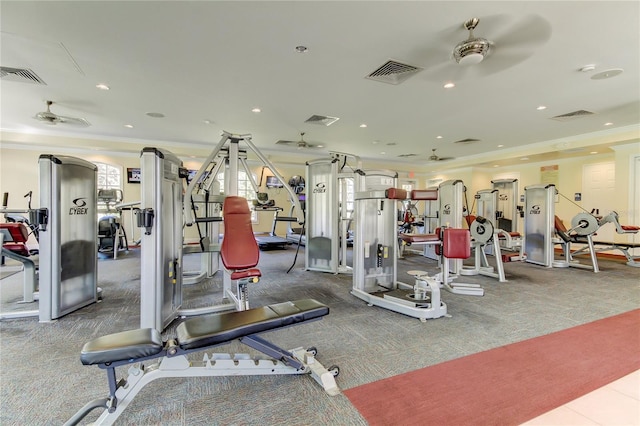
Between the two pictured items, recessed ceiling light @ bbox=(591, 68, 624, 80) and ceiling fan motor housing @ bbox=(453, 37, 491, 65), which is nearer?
ceiling fan motor housing @ bbox=(453, 37, 491, 65)

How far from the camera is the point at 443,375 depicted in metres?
2.14

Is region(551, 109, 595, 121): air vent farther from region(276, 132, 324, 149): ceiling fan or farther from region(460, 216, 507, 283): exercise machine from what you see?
region(276, 132, 324, 149): ceiling fan

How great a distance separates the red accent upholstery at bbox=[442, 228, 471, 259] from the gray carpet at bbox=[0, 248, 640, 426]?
1.98 feet

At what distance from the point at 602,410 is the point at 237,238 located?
9.74 feet

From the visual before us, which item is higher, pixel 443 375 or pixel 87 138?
pixel 87 138

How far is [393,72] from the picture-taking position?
13.1ft

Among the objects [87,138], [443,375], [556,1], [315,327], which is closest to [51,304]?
[315,327]

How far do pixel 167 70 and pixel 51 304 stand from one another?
121 inches

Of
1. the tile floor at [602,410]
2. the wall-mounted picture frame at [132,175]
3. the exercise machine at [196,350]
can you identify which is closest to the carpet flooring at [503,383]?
the tile floor at [602,410]

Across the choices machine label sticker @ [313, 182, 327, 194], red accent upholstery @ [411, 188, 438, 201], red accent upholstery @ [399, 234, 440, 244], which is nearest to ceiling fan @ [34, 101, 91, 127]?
machine label sticker @ [313, 182, 327, 194]

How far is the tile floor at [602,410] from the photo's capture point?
169 cm

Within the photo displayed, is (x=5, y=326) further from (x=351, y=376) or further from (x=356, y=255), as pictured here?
(x=356, y=255)

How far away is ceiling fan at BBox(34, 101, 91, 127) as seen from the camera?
5121 mm

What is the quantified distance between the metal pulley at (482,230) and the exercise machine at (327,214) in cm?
221
